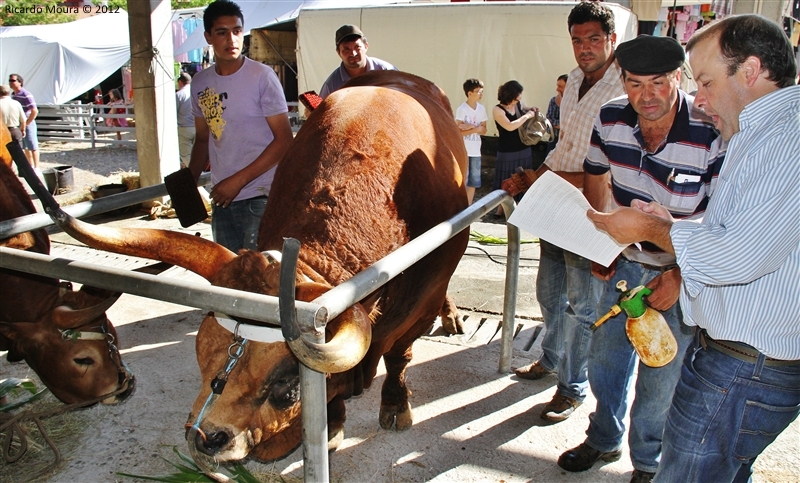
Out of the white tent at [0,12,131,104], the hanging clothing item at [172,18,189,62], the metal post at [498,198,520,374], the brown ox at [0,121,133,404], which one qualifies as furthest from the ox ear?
the white tent at [0,12,131,104]

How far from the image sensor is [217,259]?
2342 mm

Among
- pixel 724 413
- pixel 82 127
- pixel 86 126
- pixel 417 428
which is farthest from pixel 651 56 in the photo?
pixel 86 126

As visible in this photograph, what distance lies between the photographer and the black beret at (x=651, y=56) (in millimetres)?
2582

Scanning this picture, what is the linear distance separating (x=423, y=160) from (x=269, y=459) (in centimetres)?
166

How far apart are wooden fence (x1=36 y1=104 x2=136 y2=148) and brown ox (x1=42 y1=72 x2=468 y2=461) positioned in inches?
573

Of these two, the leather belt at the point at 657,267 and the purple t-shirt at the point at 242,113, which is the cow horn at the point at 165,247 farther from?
the purple t-shirt at the point at 242,113

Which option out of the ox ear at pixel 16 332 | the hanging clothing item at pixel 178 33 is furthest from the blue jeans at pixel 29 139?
the ox ear at pixel 16 332

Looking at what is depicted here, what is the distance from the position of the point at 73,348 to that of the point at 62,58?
21997mm

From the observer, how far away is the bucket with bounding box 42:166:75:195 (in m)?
10.4

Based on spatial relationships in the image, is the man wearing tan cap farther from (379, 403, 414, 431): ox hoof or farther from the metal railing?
the metal railing

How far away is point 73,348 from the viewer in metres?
3.46

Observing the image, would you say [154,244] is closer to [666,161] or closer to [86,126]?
[666,161]

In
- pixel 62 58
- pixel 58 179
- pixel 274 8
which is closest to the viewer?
pixel 58 179

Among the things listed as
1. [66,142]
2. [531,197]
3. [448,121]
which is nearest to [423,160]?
[531,197]
